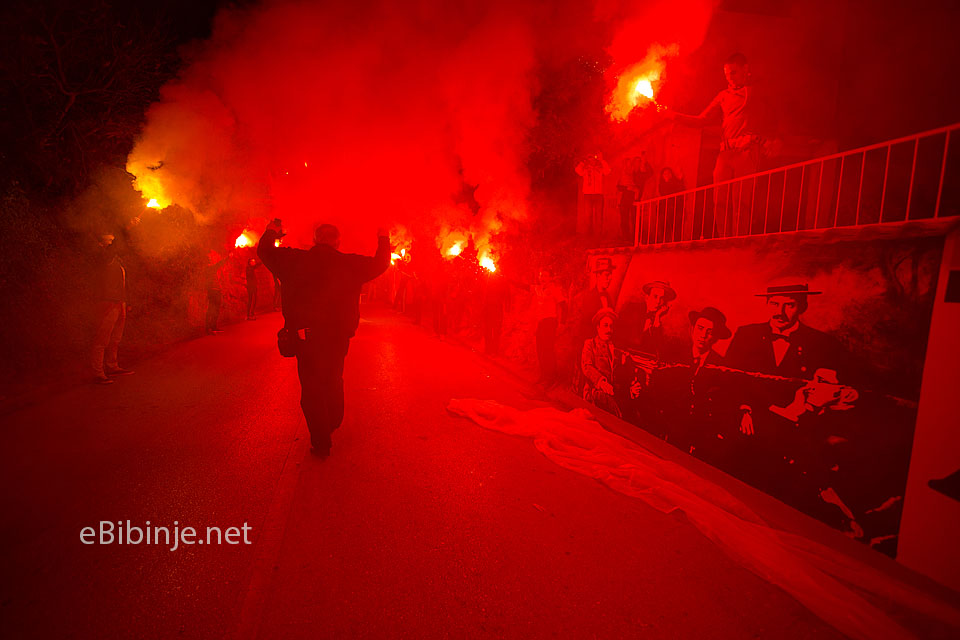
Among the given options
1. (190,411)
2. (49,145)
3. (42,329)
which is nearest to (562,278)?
(190,411)

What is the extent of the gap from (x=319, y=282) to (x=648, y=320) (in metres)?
3.84

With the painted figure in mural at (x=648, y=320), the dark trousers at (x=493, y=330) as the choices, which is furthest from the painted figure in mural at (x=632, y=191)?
the painted figure in mural at (x=648, y=320)

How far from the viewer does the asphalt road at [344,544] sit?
8.01 ft

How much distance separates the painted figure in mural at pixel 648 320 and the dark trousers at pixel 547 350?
1.91 metres

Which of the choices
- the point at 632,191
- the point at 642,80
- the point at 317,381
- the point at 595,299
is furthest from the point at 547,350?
the point at 632,191

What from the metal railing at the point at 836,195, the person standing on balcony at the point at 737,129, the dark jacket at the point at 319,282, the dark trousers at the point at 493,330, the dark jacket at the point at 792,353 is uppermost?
the person standing on balcony at the point at 737,129

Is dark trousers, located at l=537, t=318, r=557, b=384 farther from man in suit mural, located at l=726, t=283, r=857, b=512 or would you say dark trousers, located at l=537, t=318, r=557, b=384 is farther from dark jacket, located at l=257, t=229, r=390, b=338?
dark jacket, located at l=257, t=229, r=390, b=338

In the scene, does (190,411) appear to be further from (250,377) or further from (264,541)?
(264,541)

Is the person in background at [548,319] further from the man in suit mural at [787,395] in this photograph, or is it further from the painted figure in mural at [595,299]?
the man in suit mural at [787,395]

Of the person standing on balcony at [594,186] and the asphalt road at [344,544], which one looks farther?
the person standing on balcony at [594,186]

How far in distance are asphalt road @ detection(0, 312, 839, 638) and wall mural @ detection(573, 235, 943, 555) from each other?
117 cm

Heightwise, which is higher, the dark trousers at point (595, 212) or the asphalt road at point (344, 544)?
the dark trousers at point (595, 212)

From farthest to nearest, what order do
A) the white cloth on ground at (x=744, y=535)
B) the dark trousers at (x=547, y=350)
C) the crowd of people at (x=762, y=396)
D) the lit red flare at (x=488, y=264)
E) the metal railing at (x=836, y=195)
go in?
the lit red flare at (x=488, y=264) < the dark trousers at (x=547, y=350) < the metal railing at (x=836, y=195) < the crowd of people at (x=762, y=396) < the white cloth on ground at (x=744, y=535)

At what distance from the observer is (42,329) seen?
808cm
